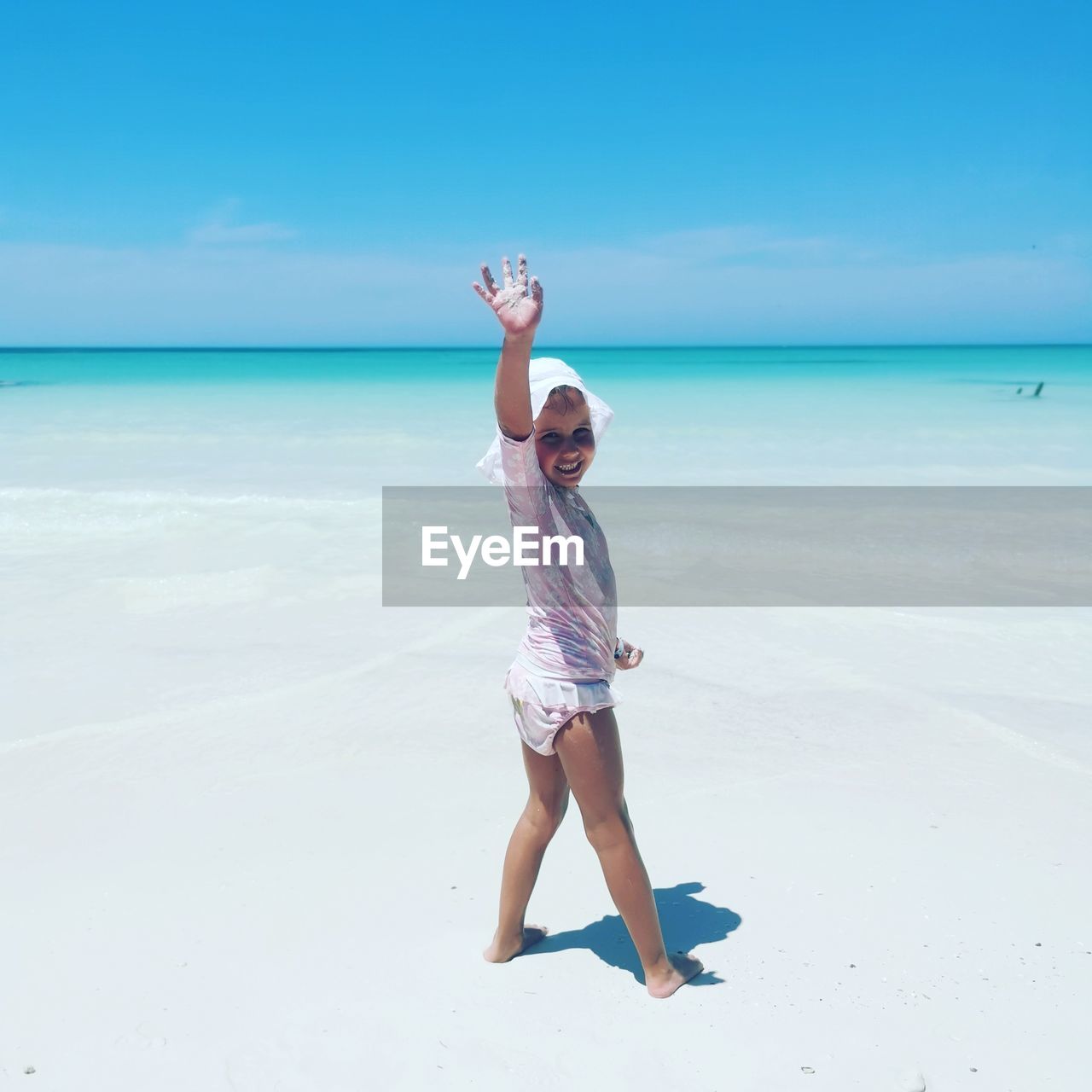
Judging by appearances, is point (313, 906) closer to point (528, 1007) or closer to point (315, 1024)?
point (315, 1024)

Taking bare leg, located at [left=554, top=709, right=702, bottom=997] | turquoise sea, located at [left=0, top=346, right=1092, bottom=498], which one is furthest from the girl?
turquoise sea, located at [left=0, top=346, right=1092, bottom=498]

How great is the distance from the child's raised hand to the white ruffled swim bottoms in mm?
939

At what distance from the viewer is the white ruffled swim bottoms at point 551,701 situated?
8.97 ft

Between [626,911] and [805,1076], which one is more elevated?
[626,911]

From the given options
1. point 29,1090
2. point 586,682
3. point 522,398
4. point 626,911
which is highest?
point 522,398

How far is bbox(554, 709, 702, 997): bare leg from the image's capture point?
2.74 metres

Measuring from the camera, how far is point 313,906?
333 centimetres

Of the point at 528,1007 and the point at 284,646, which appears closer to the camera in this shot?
the point at 528,1007

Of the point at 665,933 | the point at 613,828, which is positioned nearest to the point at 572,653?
the point at 613,828

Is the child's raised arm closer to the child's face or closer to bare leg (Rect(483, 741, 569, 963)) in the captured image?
the child's face

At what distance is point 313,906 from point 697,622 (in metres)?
3.62

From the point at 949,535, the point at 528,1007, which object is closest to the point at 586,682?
the point at 528,1007

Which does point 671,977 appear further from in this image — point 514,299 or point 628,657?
point 514,299

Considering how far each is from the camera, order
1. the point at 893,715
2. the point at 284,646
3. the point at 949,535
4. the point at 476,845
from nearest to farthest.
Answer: the point at 476,845
the point at 893,715
the point at 284,646
the point at 949,535
